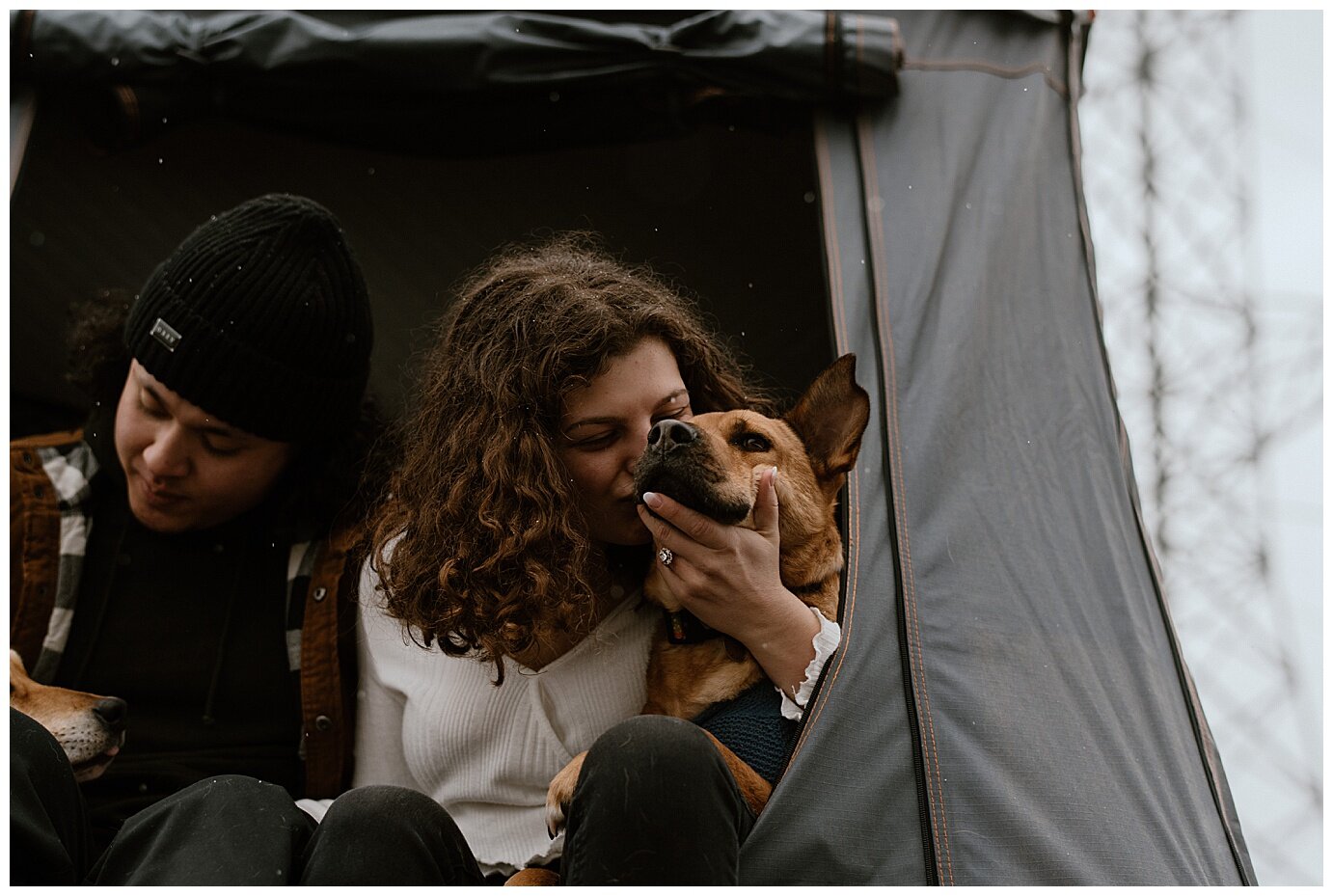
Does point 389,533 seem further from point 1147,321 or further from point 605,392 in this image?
point 1147,321

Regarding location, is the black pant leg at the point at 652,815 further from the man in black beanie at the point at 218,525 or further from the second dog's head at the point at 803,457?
the man in black beanie at the point at 218,525

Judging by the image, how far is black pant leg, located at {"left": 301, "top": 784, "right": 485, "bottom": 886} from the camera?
1.22 m

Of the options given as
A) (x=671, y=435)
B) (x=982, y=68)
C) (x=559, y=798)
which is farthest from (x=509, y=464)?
(x=982, y=68)

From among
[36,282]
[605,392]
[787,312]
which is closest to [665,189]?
[787,312]

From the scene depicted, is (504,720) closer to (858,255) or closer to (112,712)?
(112,712)

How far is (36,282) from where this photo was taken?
2.77 m

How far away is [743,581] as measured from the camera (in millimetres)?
1544

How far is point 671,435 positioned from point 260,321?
0.96 meters

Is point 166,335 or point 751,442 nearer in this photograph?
point 751,442

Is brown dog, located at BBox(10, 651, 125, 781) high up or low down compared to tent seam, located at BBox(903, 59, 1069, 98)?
down

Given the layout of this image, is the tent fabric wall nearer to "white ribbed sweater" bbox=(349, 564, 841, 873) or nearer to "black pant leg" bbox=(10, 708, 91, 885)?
"white ribbed sweater" bbox=(349, 564, 841, 873)

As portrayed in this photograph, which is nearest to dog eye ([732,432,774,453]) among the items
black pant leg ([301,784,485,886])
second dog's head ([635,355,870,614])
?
second dog's head ([635,355,870,614])

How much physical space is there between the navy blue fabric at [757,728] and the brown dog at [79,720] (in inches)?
42.5

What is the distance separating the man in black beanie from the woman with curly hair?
202mm
